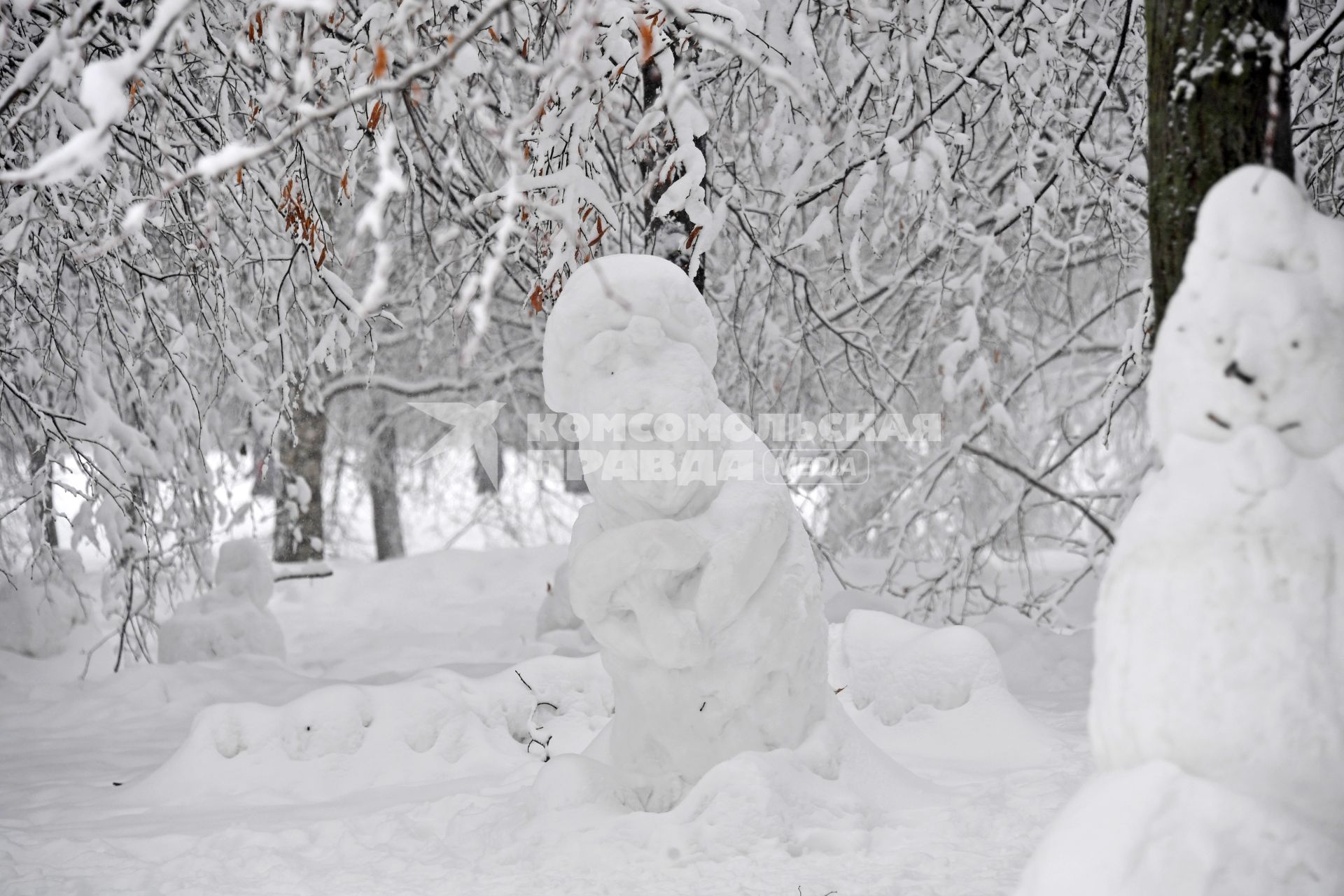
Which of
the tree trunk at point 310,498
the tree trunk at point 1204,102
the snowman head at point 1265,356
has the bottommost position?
the tree trunk at point 310,498

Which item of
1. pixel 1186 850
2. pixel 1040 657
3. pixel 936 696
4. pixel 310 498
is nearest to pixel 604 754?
pixel 936 696

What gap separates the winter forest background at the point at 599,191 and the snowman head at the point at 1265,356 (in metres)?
0.26

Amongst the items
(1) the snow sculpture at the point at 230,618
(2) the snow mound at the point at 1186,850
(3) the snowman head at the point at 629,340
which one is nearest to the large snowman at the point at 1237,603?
(2) the snow mound at the point at 1186,850

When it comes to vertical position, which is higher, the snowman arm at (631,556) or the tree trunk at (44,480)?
the tree trunk at (44,480)

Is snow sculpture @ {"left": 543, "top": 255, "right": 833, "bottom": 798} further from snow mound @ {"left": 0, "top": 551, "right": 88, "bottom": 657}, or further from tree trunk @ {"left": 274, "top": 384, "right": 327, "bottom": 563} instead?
tree trunk @ {"left": 274, "top": 384, "right": 327, "bottom": 563}

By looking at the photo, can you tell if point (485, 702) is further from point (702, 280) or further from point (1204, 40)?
point (1204, 40)

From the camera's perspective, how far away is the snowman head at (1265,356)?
5.55 feet

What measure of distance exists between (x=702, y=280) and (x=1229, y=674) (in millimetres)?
3261

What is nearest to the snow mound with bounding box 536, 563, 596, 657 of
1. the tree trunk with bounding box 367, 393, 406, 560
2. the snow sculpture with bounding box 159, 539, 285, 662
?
the snow sculpture with bounding box 159, 539, 285, 662

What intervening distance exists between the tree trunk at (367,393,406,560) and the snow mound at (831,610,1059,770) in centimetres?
794

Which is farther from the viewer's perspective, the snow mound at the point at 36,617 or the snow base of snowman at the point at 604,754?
the snow mound at the point at 36,617

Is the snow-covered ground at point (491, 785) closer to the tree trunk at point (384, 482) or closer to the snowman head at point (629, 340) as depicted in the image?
the snowman head at point (629, 340)

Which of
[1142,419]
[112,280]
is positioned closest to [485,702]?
[112,280]

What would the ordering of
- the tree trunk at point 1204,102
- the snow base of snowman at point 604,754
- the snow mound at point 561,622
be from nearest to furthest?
the tree trunk at point 1204,102 < the snow base of snowman at point 604,754 < the snow mound at point 561,622
